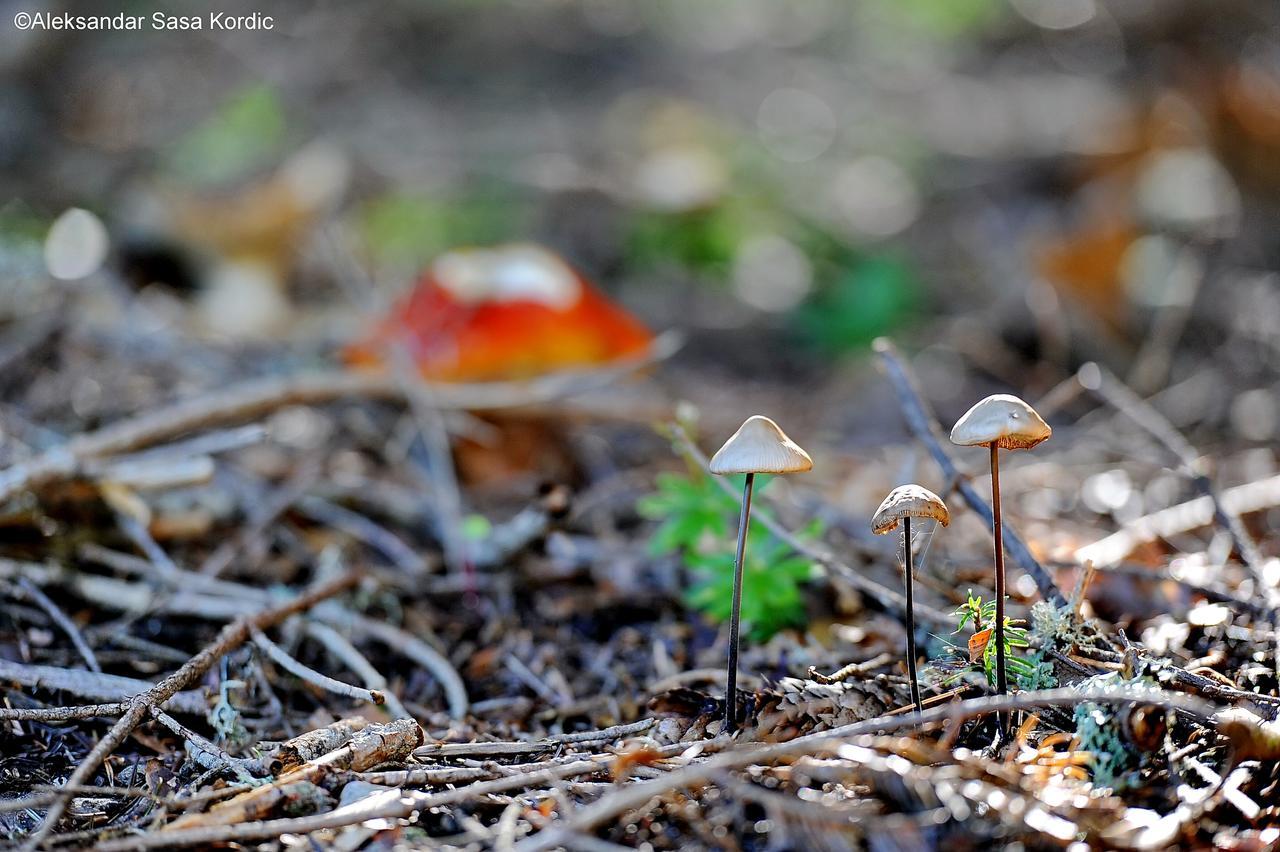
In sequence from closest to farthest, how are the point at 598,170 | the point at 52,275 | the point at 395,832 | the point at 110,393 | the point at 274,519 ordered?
the point at 395,832
the point at 274,519
the point at 110,393
the point at 52,275
the point at 598,170

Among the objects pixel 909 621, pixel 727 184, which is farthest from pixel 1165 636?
pixel 727 184

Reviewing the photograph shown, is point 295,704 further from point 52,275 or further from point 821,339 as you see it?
point 821,339

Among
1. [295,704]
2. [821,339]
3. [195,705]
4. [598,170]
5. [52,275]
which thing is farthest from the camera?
[598,170]

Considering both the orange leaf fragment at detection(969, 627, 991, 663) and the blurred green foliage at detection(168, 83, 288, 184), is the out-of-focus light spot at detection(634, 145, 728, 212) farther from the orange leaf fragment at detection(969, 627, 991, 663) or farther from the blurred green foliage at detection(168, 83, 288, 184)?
the orange leaf fragment at detection(969, 627, 991, 663)

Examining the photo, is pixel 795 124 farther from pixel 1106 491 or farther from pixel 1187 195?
pixel 1106 491

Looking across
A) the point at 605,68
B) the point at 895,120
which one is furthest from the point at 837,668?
the point at 605,68

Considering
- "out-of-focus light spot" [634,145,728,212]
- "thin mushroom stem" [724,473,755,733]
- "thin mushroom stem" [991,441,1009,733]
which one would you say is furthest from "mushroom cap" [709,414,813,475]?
"out-of-focus light spot" [634,145,728,212]

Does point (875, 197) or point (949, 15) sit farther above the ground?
point (949, 15)
